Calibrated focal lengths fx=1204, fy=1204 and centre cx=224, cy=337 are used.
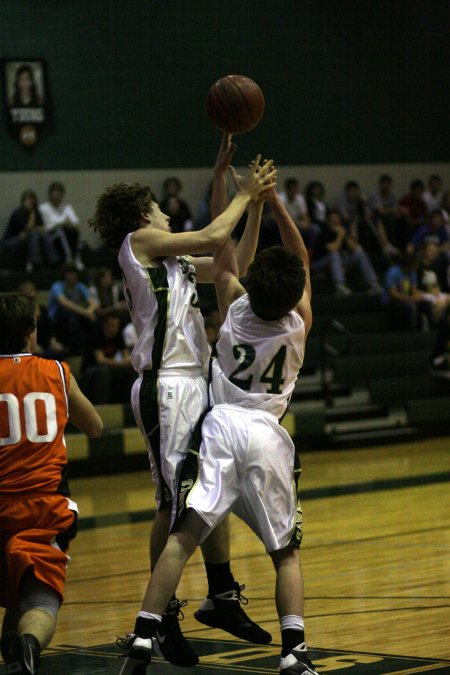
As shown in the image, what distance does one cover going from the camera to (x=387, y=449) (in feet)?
41.2

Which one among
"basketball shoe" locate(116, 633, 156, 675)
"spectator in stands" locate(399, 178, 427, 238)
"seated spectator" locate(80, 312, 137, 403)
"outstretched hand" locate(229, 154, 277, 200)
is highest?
"outstretched hand" locate(229, 154, 277, 200)

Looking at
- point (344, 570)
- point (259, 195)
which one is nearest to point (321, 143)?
point (344, 570)

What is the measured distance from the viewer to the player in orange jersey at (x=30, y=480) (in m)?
3.81

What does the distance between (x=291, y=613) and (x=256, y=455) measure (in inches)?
21.5

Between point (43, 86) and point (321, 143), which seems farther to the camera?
point (321, 143)

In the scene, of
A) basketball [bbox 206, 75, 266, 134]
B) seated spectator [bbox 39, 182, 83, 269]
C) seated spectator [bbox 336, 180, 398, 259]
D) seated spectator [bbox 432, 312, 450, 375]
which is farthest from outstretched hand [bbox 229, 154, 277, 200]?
seated spectator [bbox 336, 180, 398, 259]

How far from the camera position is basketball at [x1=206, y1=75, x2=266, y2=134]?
4.86 m

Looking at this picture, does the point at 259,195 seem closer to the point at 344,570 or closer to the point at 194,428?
the point at 194,428

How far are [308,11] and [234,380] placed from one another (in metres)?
13.4

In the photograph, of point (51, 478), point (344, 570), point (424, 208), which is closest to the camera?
point (51, 478)

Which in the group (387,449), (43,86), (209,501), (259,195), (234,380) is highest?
(43,86)

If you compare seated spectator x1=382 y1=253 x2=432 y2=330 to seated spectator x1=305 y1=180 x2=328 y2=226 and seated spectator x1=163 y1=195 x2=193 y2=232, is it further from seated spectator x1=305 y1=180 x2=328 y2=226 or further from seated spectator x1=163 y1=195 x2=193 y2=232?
seated spectator x1=163 y1=195 x2=193 y2=232

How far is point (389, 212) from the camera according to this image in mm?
16516

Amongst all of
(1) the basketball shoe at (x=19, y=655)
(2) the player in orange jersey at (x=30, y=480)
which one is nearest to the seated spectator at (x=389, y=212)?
(2) the player in orange jersey at (x=30, y=480)
